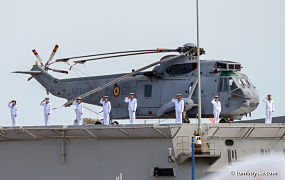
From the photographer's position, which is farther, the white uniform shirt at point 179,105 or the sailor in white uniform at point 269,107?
the sailor in white uniform at point 269,107

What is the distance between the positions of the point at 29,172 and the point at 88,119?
8668mm

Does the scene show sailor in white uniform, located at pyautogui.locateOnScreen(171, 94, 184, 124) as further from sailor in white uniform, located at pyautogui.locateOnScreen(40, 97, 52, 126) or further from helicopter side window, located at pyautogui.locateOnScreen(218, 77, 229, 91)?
sailor in white uniform, located at pyautogui.locateOnScreen(40, 97, 52, 126)

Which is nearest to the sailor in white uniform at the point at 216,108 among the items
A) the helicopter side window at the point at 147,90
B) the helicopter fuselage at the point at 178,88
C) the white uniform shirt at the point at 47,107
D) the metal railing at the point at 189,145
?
the helicopter fuselage at the point at 178,88

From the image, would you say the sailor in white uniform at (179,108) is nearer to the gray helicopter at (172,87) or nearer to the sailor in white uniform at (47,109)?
the gray helicopter at (172,87)

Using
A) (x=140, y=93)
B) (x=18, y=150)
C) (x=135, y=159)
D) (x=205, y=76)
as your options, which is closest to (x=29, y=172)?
(x=18, y=150)

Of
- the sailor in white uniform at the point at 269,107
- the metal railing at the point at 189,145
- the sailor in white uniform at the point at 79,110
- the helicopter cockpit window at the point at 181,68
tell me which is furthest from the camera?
the helicopter cockpit window at the point at 181,68

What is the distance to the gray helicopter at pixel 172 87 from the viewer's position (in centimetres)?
2978

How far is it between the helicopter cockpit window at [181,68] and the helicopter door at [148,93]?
0.89m

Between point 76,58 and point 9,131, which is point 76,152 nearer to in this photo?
point 9,131

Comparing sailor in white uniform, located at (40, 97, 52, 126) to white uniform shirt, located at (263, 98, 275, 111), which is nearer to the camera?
white uniform shirt, located at (263, 98, 275, 111)

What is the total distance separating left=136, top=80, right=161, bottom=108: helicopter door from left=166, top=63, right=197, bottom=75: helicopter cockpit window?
0.89 meters

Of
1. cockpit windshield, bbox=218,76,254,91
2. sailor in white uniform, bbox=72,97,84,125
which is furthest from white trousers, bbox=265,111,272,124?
sailor in white uniform, bbox=72,97,84,125

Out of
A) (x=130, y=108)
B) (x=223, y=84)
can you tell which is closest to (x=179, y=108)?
(x=130, y=108)

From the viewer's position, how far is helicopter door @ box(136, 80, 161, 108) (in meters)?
32.1
